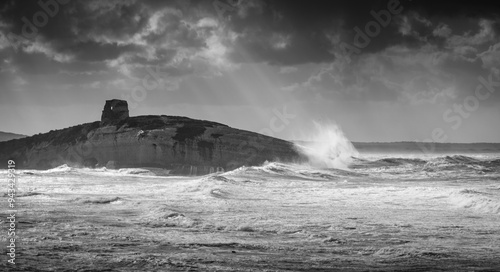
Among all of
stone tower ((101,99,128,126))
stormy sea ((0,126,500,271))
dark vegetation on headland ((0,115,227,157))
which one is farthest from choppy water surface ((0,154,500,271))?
stone tower ((101,99,128,126))

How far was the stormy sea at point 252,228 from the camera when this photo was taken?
28.7 feet

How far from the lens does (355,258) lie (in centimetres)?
930

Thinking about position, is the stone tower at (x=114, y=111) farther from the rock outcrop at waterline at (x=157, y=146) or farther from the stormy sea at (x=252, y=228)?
the stormy sea at (x=252, y=228)

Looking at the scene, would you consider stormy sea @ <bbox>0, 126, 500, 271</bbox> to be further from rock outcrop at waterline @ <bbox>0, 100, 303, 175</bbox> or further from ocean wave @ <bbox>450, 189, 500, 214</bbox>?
rock outcrop at waterline @ <bbox>0, 100, 303, 175</bbox>

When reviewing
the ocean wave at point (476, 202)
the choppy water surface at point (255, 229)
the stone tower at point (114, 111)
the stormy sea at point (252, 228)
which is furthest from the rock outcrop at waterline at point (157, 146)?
the ocean wave at point (476, 202)

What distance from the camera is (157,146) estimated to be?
3934 cm

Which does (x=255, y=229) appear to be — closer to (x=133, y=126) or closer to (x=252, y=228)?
(x=252, y=228)

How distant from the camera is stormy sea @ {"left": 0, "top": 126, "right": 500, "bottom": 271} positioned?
876cm

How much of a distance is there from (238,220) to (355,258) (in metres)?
5.17

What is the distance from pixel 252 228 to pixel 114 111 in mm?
32934

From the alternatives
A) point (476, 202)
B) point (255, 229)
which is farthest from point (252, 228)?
point (476, 202)

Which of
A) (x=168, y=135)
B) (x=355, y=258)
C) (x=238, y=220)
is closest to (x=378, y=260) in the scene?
(x=355, y=258)

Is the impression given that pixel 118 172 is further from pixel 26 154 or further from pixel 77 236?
pixel 77 236

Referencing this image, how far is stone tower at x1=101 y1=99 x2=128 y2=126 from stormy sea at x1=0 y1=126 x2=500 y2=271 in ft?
58.6
